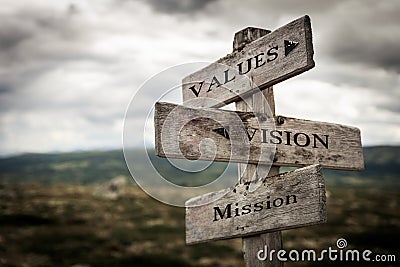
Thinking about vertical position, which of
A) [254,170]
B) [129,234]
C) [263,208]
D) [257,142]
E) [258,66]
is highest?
[258,66]

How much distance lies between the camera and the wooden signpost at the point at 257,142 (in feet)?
12.6

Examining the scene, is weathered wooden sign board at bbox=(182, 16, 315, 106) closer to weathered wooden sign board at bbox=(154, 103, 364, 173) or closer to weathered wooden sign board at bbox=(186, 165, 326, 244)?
weathered wooden sign board at bbox=(154, 103, 364, 173)

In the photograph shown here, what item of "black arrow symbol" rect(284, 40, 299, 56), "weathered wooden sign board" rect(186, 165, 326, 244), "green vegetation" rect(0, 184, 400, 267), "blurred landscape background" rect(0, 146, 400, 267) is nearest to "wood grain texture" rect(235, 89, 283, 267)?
"weathered wooden sign board" rect(186, 165, 326, 244)

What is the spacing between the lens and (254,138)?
13.6 feet

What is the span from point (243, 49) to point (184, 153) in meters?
1.29

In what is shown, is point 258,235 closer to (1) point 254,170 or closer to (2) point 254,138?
(1) point 254,170

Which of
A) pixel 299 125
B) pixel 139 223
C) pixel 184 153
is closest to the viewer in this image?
pixel 184 153

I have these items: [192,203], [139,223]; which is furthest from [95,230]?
[192,203]

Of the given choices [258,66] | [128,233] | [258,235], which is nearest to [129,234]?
[128,233]

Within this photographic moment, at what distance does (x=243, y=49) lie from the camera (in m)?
4.54

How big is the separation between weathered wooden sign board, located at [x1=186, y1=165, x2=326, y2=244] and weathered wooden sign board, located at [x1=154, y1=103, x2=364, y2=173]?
1.04ft

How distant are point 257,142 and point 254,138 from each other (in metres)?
0.05

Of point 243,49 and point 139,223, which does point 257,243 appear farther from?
point 139,223

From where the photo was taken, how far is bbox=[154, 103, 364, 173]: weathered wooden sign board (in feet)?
12.6
